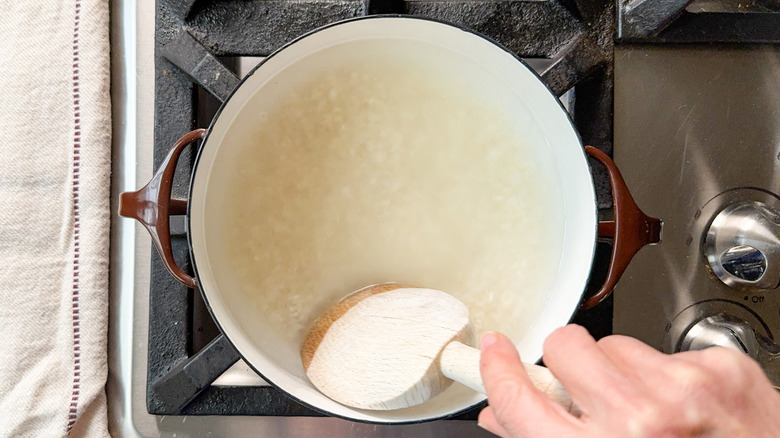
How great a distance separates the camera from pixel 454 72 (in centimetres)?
50

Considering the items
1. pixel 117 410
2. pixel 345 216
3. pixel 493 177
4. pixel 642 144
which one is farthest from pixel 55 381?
pixel 642 144

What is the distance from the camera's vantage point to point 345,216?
516 mm

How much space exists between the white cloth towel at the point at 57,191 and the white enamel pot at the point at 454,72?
137mm

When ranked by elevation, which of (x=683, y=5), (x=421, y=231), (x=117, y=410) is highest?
(x=683, y=5)

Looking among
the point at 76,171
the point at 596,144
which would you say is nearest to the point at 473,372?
the point at 596,144

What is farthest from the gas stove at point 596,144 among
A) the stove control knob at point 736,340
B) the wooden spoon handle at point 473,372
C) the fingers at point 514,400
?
the fingers at point 514,400

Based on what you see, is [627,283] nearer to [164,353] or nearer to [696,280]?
[696,280]

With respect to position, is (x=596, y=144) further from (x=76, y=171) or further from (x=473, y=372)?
(x=76, y=171)

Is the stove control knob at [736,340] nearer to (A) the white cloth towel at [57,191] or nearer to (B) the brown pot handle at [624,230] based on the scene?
(B) the brown pot handle at [624,230]

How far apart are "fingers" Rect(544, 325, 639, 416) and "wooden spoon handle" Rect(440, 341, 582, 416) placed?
0.03 metres

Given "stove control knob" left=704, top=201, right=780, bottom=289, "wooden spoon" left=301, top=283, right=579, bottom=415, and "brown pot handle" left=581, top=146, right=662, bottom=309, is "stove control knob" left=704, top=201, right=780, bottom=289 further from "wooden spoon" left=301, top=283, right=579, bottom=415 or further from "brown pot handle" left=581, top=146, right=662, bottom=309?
"wooden spoon" left=301, top=283, right=579, bottom=415

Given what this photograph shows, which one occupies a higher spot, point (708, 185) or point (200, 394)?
point (708, 185)

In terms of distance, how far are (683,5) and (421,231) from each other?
0.96 feet

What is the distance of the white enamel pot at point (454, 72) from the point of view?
410mm
